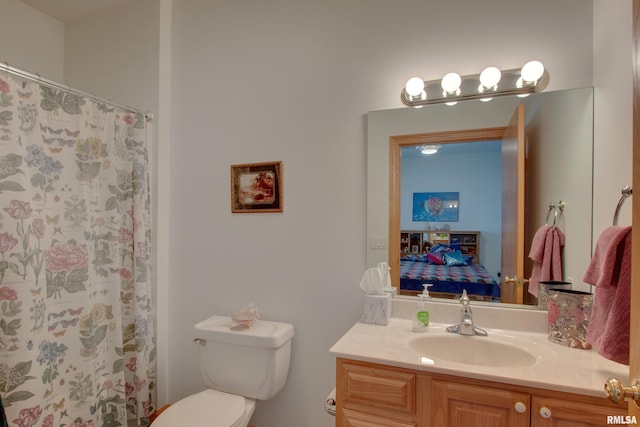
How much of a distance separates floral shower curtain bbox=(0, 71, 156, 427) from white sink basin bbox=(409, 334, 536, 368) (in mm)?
1597

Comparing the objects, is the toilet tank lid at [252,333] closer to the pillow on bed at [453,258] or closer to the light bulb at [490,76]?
the pillow on bed at [453,258]

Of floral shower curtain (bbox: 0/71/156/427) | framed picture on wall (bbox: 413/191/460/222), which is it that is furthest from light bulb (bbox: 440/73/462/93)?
floral shower curtain (bbox: 0/71/156/427)

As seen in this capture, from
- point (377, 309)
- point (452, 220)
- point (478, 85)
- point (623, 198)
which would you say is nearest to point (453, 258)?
point (452, 220)

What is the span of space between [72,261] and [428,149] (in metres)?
1.86

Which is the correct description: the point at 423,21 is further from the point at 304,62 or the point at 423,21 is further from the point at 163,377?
the point at 163,377

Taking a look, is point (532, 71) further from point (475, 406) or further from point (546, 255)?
point (475, 406)

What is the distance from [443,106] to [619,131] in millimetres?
672

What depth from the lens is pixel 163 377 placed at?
214cm

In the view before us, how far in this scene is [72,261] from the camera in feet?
5.49

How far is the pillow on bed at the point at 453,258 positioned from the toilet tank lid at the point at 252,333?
35.2 inches

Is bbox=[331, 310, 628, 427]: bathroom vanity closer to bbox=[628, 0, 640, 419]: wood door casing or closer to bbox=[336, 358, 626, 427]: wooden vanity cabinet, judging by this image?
bbox=[336, 358, 626, 427]: wooden vanity cabinet

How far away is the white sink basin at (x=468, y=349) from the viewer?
134cm

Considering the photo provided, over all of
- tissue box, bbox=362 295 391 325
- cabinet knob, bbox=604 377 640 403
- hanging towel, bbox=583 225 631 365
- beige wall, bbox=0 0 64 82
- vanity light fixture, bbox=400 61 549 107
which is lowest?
tissue box, bbox=362 295 391 325

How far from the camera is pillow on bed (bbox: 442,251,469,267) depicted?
5.36 ft
